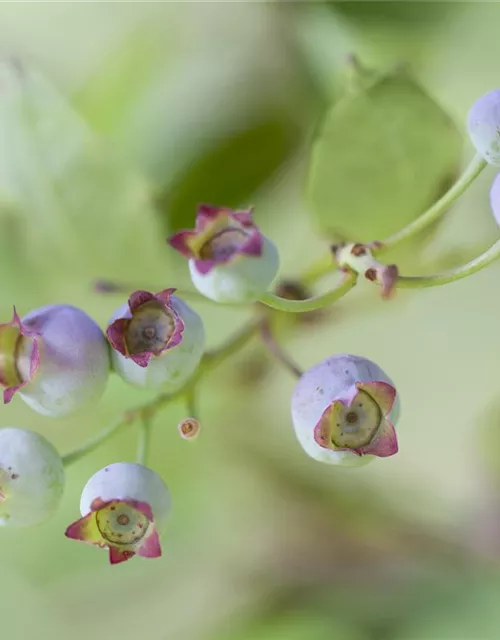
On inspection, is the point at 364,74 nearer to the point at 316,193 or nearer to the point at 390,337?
the point at 316,193

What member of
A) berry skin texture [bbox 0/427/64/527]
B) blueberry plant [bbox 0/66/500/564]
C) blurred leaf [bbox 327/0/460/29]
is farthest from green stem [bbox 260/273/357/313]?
blurred leaf [bbox 327/0/460/29]

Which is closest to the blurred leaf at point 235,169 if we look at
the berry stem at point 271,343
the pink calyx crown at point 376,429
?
the berry stem at point 271,343

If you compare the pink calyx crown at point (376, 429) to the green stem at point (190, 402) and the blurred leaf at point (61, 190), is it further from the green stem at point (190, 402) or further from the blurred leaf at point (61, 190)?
the blurred leaf at point (61, 190)

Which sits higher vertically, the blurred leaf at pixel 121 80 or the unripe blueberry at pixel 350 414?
the blurred leaf at pixel 121 80

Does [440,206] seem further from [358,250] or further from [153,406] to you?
[153,406]

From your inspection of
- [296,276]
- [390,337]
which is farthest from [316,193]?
[390,337]

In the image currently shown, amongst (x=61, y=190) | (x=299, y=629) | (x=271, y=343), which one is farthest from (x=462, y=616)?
(x=61, y=190)
